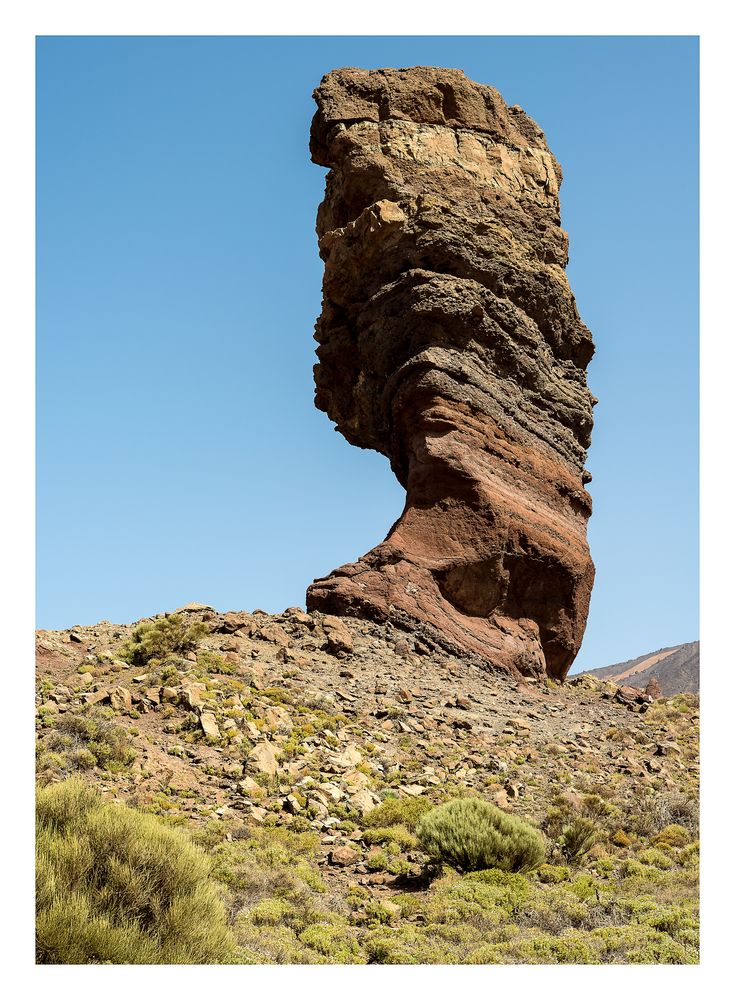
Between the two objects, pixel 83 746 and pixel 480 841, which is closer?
pixel 480 841

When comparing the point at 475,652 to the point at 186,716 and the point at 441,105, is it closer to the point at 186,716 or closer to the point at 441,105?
the point at 186,716

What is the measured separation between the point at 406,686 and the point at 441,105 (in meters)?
15.3

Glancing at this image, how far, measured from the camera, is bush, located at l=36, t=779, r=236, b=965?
5.93m

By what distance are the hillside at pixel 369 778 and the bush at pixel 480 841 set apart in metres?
0.19

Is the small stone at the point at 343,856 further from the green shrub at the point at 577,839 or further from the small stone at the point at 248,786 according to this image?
the green shrub at the point at 577,839

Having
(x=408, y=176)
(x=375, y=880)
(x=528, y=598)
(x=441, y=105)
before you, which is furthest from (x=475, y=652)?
(x=441, y=105)

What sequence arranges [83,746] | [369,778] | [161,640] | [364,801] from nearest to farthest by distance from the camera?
[364,801], [83,746], [369,778], [161,640]

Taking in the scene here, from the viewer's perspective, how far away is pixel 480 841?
970 cm

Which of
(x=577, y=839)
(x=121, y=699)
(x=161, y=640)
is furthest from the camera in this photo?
(x=161, y=640)

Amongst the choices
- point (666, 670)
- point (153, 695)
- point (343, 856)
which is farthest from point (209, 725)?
point (666, 670)

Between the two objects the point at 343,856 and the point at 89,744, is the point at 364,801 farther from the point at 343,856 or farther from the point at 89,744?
the point at 89,744

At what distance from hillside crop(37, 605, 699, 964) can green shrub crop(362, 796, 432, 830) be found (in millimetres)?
21

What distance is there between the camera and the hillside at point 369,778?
8.18m

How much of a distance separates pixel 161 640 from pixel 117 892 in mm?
8954
